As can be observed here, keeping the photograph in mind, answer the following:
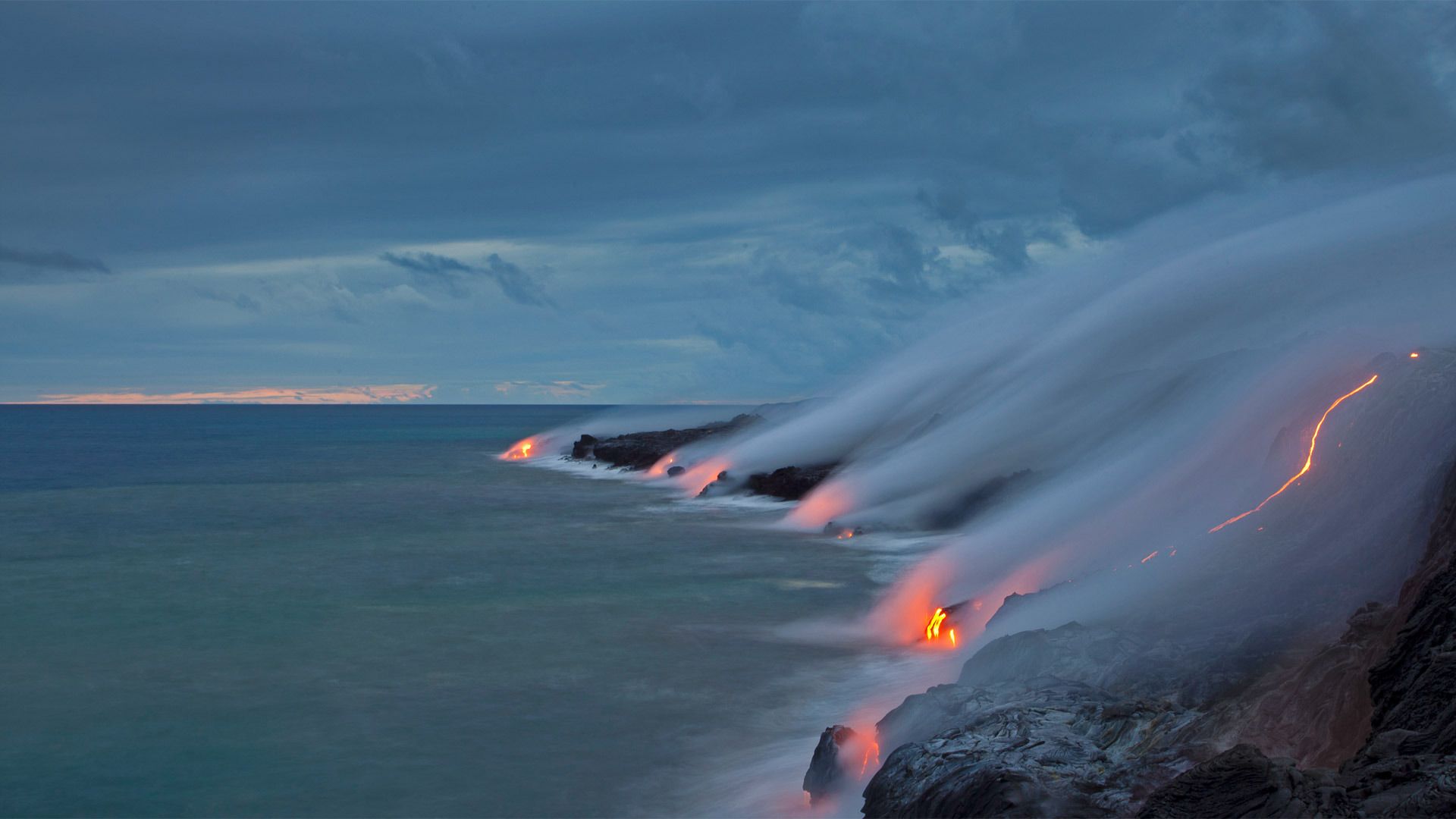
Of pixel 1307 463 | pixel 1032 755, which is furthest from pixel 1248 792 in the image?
pixel 1307 463

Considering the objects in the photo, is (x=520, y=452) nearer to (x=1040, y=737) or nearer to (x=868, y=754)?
(x=868, y=754)

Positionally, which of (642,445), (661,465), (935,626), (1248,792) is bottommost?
(1248,792)

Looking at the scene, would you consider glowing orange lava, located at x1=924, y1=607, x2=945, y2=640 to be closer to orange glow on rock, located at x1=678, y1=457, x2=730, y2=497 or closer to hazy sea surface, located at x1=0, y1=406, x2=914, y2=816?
hazy sea surface, located at x1=0, y1=406, x2=914, y2=816

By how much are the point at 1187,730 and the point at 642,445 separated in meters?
45.2

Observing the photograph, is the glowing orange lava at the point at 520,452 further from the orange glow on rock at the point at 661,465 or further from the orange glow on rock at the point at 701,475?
the orange glow on rock at the point at 701,475

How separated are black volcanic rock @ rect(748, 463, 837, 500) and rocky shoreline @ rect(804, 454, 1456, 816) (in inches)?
933

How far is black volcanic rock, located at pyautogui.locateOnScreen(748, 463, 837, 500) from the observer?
33688mm

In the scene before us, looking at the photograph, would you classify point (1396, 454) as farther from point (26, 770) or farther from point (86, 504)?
point (86, 504)

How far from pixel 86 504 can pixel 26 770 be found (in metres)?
32.9

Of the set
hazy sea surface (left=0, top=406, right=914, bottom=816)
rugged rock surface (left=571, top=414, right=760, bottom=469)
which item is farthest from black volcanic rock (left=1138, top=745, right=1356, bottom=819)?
rugged rock surface (left=571, top=414, right=760, bottom=469)

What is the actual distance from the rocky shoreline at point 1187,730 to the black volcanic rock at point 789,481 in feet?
77.8

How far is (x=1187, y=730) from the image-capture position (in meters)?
7.67

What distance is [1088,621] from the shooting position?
11.1 m

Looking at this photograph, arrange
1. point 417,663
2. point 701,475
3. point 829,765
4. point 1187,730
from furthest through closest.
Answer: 1. point 701,475
2. point 417,663
3. point 829,765
4. point 1187,730
